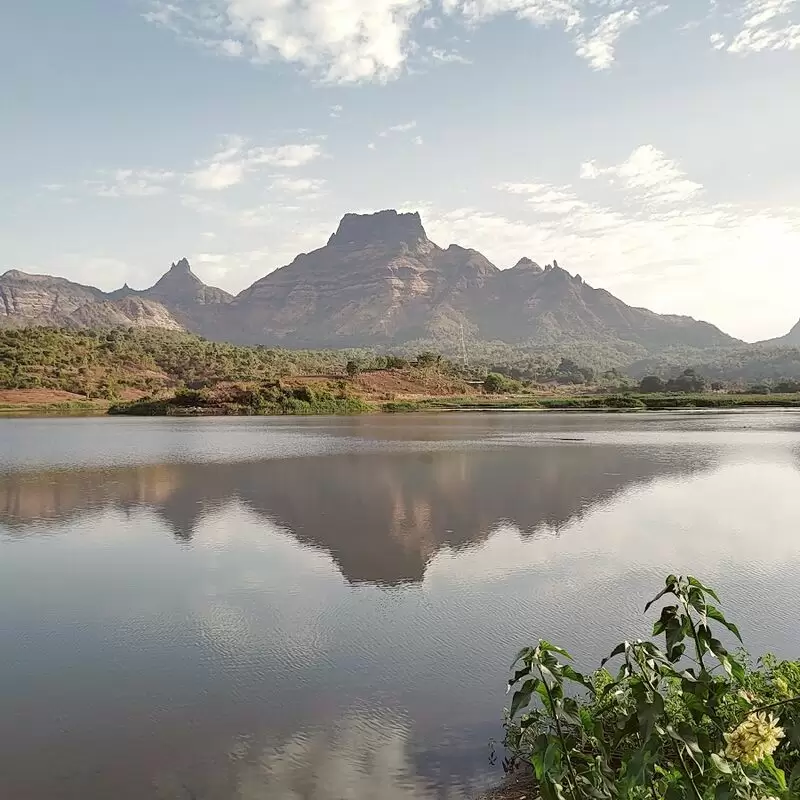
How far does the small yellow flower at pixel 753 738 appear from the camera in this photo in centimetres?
246

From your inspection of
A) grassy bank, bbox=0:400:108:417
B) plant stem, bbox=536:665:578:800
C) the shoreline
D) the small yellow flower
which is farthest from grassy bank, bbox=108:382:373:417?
the small yellow flower

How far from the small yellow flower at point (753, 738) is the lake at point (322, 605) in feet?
10.2

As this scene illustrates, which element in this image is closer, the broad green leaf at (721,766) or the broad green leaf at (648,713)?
the broad green leaf at (721,766)

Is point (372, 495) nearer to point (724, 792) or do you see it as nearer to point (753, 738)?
point (724, 792)

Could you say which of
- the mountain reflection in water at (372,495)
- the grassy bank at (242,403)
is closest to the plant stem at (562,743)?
the mountain reflection in water at (372,495)

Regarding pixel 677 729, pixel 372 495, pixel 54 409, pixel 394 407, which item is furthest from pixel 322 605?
pixel 54 409

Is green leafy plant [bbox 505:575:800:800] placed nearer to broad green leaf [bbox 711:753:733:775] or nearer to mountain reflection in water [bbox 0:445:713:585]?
broad green leaf [bbox 711:753:733:775]

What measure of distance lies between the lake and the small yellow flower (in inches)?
122

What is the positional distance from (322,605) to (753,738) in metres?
7.69

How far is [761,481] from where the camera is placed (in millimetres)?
21234

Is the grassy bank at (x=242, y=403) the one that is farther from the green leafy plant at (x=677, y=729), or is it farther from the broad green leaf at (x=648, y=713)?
A: the broad green leaf at (x=648, y=713)

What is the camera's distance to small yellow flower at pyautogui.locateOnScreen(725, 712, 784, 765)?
2.46 meters

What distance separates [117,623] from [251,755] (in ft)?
13.6

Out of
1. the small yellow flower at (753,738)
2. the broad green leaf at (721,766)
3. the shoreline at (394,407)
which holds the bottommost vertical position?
the shoreline at (394,407)
